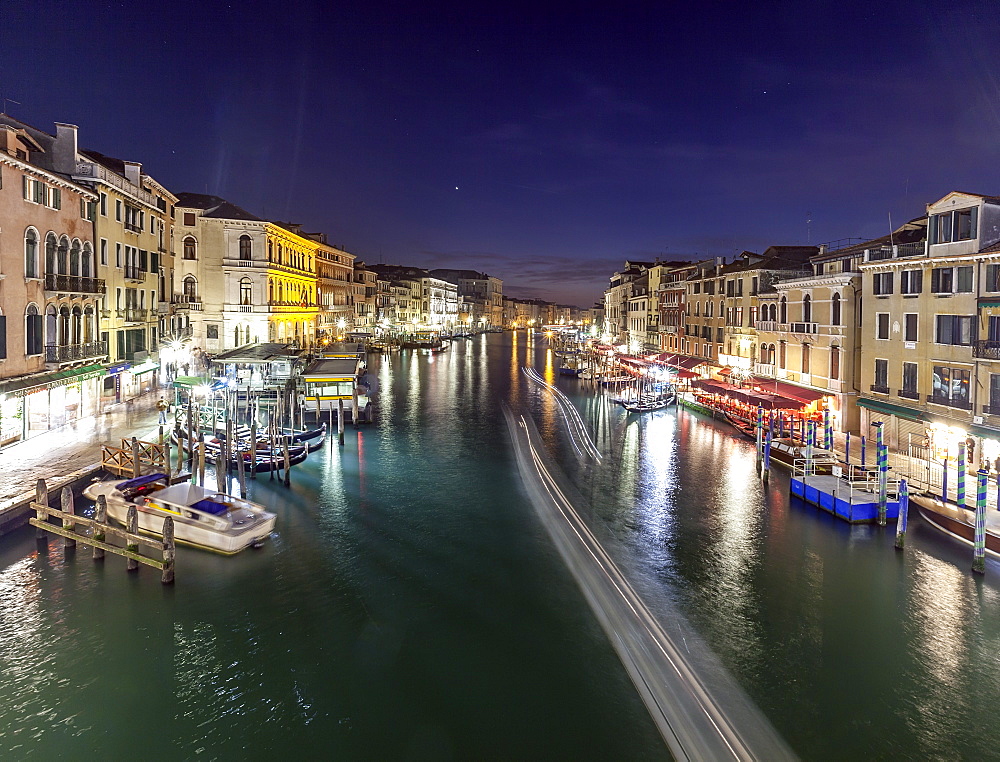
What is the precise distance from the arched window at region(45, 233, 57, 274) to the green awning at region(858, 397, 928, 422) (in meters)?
33.9

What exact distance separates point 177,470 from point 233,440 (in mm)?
3047

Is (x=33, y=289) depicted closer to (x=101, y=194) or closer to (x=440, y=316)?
(x=101, y=194)

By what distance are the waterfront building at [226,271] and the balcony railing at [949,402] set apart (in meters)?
44.5

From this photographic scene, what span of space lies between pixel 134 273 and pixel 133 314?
2269 millimetres

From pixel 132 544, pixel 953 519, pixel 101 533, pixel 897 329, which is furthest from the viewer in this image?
pixel 897 329

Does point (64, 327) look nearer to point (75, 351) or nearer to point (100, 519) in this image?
point (75, 351)

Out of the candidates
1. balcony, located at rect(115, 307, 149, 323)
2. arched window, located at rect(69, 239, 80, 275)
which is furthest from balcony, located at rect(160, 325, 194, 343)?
arched window, located at rect(69, 239, 80, 275)

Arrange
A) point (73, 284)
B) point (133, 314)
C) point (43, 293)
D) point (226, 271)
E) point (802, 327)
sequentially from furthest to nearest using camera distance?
point (226, 271), point (133, 314), point (802, 327), point (73, 284), point (43, 293)

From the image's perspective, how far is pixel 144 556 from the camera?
50.0 ft

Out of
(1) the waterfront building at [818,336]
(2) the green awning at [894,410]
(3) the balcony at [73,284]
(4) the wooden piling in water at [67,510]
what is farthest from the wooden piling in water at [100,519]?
(1) the waterfront building at [818,336]

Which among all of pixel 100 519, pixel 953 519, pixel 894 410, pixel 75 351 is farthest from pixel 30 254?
pixel 894 410

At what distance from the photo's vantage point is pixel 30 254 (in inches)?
942

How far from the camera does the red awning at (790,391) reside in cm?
3195

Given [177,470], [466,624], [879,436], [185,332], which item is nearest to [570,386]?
[185,332]
